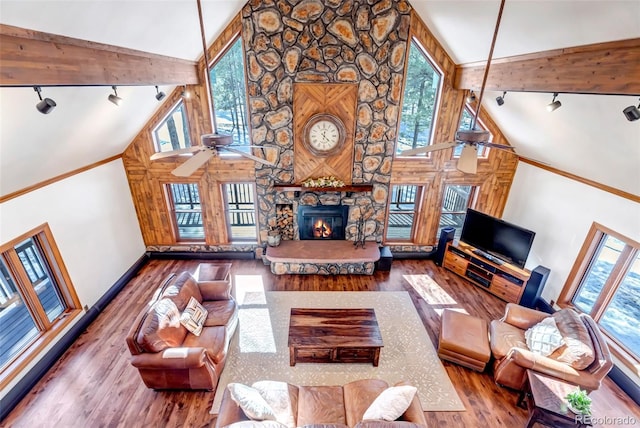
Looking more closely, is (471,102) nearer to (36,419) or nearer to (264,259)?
(264,259)

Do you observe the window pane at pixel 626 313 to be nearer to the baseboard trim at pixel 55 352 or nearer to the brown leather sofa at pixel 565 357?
the brown leather sofa at pixel 565 357

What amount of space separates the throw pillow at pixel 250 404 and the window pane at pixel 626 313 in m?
5.18

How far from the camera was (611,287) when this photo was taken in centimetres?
454

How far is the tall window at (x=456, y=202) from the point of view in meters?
6.77

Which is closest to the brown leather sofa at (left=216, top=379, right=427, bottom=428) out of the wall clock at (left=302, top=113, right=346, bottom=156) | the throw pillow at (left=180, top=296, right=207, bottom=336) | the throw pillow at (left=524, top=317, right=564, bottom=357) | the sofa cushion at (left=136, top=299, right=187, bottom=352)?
the sofa cushion at (left=136, top=299, right=187, bottom=352)

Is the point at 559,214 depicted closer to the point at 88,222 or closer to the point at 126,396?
the point at 126,396

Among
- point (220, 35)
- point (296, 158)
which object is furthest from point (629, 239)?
point (220, 35)

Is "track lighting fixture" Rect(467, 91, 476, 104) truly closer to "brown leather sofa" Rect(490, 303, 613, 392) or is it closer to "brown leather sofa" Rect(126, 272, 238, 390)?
"brown leather sofa" Rect(490, 303, 613, 392)

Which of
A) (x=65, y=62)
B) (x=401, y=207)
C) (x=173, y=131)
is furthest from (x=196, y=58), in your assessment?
(x=401, y=207)

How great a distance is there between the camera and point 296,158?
5.91m

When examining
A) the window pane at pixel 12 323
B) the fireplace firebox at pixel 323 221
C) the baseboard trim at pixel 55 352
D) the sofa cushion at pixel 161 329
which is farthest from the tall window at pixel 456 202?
the window pane at pixel 12 323

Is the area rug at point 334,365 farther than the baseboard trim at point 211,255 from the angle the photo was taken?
No

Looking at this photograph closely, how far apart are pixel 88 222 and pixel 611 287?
28.0 ft

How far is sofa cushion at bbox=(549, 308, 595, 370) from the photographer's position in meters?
3.58
